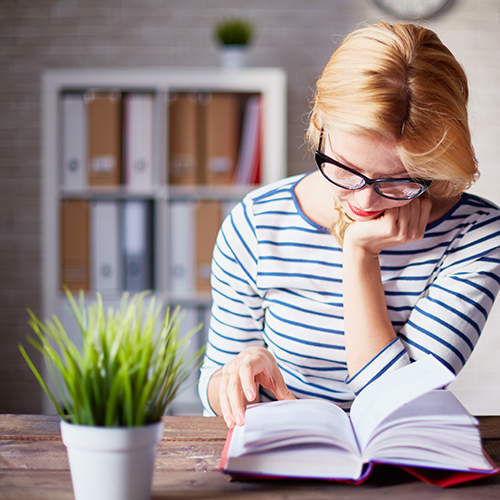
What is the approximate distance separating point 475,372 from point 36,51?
8.26 ft

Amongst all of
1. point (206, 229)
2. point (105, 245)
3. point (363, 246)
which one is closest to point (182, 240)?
point (206, 229)

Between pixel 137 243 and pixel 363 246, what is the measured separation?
4.34 ft

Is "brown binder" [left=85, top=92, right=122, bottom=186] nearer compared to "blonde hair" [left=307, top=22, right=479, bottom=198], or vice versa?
"blonde hair" [left=307, top=22, right=479, bottom=198]

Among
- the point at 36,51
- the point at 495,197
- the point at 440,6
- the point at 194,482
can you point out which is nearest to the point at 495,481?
the point at 194,482

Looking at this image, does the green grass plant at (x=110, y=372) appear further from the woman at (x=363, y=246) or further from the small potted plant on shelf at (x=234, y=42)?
the small potted plant on shelf at (x=234, y=42)

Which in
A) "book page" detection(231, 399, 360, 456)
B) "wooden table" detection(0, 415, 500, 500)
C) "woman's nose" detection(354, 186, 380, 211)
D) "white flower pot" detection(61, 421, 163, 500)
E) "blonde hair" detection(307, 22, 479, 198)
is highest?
"blonde hair" detection(307, 22, 479, 198)

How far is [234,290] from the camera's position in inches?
41.2

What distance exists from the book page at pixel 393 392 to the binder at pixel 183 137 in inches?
59.8

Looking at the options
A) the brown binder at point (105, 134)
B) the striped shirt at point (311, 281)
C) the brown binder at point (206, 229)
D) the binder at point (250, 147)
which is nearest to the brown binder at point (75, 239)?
the brown binder at point (105, 134)

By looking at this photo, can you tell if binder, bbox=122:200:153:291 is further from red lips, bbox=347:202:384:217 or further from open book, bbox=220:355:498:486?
open book, bbox=220:355:498:486

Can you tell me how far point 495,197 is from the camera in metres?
2.41

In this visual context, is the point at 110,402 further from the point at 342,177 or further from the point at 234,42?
the point at 234,42

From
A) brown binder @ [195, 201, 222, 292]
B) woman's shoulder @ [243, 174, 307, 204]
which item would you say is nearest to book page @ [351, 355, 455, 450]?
woman's shoulder @ [243, 174, 307, 204]

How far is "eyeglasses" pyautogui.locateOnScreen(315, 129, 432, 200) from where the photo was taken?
0.80 metres
